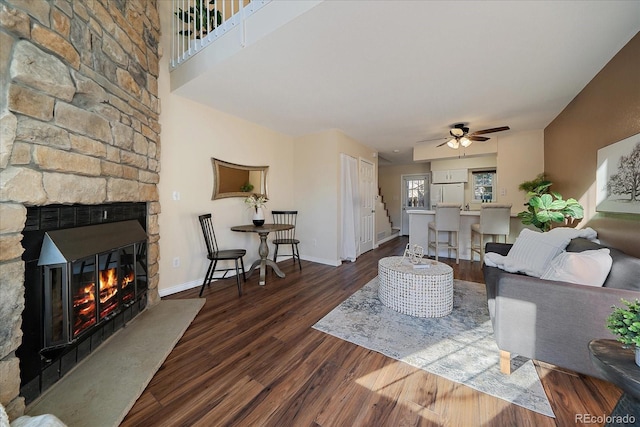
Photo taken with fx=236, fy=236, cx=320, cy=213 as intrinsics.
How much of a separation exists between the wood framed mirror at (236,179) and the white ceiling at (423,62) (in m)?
0.81

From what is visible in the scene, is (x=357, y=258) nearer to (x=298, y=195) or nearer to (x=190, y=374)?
(x=298, y=195)

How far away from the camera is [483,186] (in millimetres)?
6172

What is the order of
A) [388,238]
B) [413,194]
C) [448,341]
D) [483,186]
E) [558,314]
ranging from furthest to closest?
[413,194] → [388,238] → [483,186] → [448,341] → [558,314]

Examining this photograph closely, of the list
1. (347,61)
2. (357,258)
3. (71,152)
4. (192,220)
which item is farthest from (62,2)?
(357,258)

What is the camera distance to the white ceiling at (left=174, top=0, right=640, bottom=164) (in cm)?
169

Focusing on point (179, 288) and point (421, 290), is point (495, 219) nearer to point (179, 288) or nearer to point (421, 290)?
point (421, 290)

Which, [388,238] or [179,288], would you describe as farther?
[388,238]

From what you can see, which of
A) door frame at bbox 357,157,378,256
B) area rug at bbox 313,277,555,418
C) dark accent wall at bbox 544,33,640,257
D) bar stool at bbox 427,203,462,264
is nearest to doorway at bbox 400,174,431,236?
door frame at bbox 357,157,378,256

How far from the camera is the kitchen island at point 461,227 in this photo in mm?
4496

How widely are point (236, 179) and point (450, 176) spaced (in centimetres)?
543

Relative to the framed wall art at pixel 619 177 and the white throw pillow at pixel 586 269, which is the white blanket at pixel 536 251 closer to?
the framed wall art at pixel 619 177

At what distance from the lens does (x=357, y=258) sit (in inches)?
190

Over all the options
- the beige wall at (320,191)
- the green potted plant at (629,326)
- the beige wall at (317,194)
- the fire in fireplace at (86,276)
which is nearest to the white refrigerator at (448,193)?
the beige wall at (320,191)

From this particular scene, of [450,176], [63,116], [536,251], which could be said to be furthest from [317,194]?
[450,176]
